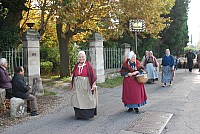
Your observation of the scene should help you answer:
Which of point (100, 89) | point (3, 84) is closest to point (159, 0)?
point (100, 89)

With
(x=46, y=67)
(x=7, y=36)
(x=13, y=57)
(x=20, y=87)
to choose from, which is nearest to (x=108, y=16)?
(x=13, y=57)

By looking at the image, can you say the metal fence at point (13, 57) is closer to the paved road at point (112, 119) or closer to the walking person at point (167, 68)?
the paved road at point (112, 119)

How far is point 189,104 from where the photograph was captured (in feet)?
29.0

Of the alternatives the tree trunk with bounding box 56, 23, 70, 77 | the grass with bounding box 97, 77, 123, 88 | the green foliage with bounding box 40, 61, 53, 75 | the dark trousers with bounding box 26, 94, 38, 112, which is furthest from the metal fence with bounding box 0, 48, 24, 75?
the green foliage with bounding box 40, 61, 53, 75

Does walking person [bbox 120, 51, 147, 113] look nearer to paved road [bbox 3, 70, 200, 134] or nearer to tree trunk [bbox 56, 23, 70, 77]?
paved road [bbox 3, 70, 200, 134]

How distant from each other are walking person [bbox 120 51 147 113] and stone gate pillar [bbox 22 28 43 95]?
415cm

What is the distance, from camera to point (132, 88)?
772cm

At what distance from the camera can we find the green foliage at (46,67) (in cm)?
2064

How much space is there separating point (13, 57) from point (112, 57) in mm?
7166

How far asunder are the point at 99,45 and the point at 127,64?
6491 millimetres

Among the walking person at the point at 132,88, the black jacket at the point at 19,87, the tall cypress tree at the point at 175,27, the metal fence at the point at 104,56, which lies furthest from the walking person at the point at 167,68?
the tall cypress tree at the point at 175,27

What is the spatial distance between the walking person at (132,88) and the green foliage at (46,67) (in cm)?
1361

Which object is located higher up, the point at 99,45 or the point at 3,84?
the point at 99,45

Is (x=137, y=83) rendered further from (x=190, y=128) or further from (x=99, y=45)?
(x=99, y=45)
